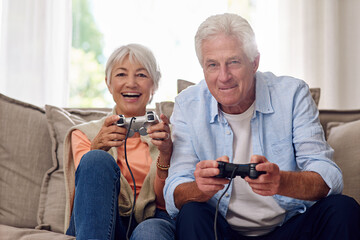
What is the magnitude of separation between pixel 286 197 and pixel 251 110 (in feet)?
1.04

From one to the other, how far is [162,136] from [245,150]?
0.29 metres

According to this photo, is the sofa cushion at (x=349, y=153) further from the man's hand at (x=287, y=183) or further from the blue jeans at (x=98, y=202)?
the blue jeans at (x=98, y=202)

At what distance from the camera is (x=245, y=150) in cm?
148

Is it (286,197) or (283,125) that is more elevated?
(283,125)

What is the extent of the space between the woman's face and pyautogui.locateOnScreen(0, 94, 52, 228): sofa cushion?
425mm

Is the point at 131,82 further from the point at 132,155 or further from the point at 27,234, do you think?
the point at 27,234

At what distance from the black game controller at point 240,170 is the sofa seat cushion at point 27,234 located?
63cm

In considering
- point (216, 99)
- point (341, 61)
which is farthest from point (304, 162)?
point (341, 61)

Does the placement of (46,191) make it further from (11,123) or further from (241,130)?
(241,130)

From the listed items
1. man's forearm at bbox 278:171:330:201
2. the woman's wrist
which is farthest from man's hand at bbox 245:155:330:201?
the woman's wrist

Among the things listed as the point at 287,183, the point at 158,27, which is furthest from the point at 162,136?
the point at 158,27

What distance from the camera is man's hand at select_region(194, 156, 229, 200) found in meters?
1.20

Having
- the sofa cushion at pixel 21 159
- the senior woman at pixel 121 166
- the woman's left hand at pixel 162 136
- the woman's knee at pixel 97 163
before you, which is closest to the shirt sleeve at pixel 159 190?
the senior woman at pixel 121 166

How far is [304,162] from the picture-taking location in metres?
1.40
